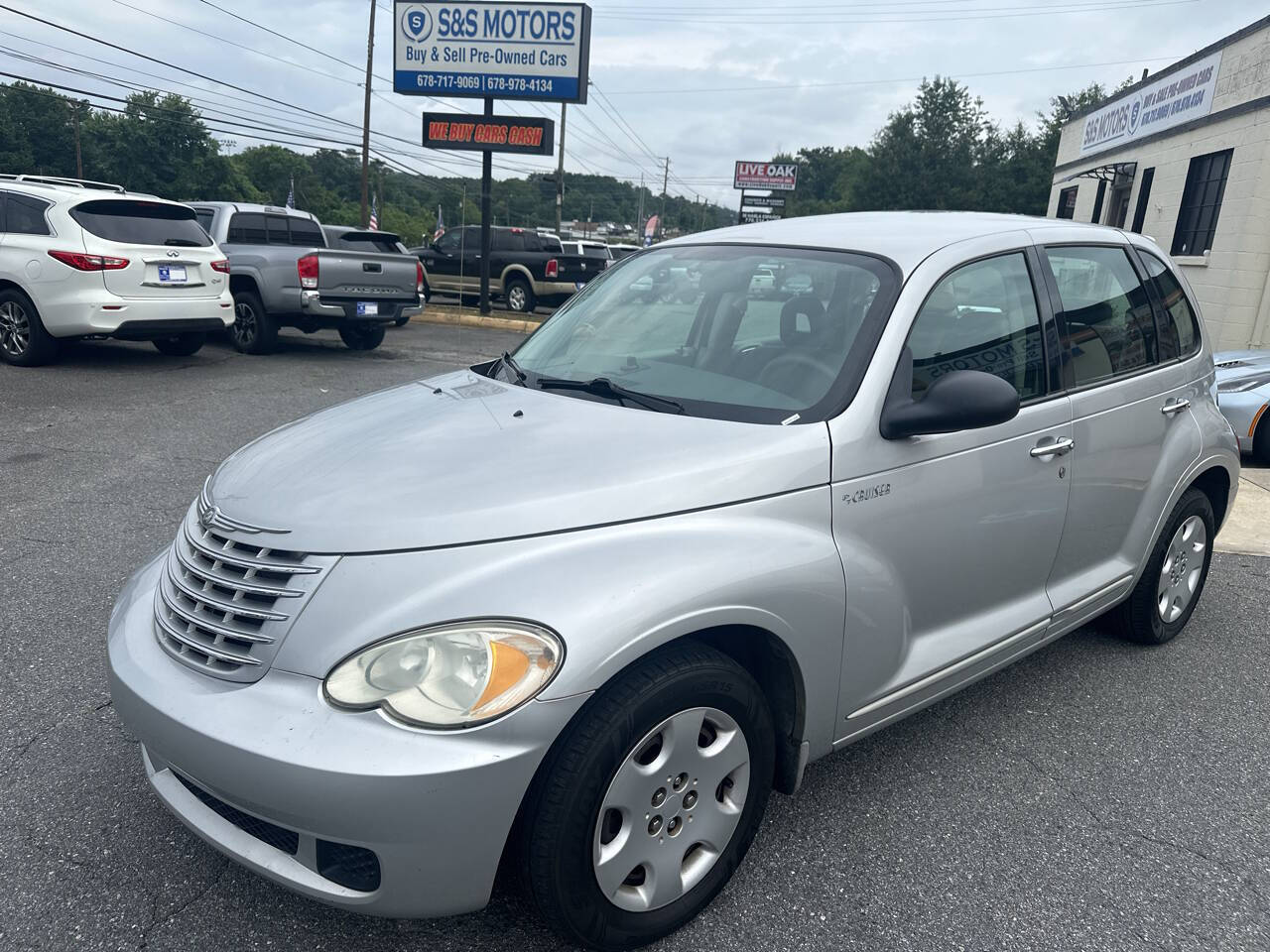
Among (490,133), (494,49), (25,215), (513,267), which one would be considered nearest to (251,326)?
(25,215)

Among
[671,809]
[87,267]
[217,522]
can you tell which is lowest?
[671,809]

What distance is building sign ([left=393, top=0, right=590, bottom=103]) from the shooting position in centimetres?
1694

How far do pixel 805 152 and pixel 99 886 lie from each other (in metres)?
140

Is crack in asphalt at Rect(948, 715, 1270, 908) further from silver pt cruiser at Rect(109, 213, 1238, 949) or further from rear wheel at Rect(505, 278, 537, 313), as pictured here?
rear wheel at Rect(505, 278, 537, 313)

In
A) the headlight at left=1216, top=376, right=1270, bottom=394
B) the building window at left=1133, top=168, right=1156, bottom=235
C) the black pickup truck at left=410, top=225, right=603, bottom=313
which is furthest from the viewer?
the black pickup truck at left=410, top=225, right=603, bottom=313

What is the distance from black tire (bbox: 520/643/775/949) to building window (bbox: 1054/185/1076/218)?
24610 millimetres

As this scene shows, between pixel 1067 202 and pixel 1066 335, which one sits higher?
pixel 1067 202

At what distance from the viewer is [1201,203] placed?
52.6 ft

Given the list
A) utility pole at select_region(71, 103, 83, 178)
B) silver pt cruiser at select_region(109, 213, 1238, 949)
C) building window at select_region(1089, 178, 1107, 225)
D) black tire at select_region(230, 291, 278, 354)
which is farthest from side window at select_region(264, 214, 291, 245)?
utility pole at select_region(71, 103, 83, 178)

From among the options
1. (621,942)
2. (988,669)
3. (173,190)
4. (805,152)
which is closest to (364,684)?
(621,942)

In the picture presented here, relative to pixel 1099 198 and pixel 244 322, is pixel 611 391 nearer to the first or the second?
pixel 244 322

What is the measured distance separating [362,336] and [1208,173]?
1454 cm

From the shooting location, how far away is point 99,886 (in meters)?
2.30

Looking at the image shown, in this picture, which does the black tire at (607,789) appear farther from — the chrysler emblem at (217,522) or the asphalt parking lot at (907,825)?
the chrysler emblem at (217,522)
